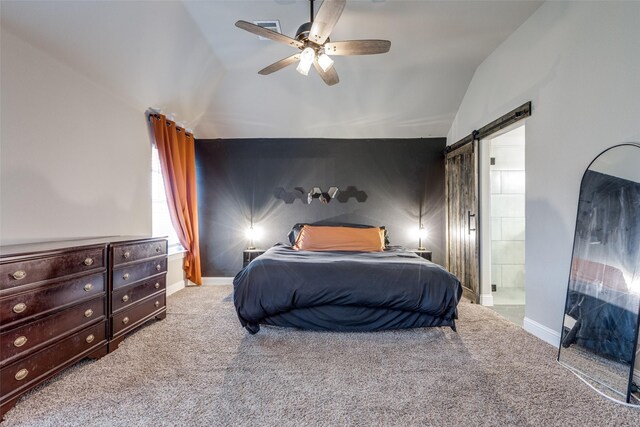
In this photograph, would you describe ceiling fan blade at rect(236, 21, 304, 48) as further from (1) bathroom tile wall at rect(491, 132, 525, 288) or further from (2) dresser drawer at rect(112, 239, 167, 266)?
(1) bathroom tile wall at rect(491, 132, 525, 288)

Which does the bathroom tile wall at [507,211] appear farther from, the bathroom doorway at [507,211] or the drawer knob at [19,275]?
the drawer knob at [19,275]

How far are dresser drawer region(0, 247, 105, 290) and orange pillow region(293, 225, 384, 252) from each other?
2.23 m

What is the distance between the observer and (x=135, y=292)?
2.53 meters

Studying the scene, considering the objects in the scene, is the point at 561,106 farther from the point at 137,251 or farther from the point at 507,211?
the point at 137,251

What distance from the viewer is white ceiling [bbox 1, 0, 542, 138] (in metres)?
2.35

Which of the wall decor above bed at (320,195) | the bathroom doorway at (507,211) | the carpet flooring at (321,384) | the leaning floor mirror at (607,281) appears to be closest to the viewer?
the carpet flooring at (321,384)

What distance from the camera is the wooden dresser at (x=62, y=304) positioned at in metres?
1.55

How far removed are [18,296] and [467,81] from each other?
4.70 m

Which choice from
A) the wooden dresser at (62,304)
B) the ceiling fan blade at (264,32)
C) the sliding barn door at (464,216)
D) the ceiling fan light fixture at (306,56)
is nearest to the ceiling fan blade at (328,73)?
the ceiling fan light fixture at (306,56)

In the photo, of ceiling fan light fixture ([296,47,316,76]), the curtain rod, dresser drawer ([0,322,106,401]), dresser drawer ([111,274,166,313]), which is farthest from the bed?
the curtain rod

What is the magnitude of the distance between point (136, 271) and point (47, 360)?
88 centimetres

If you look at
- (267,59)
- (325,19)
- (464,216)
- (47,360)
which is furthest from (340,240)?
(47,360)

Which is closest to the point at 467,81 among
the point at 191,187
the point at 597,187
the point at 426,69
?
the point at 426,69

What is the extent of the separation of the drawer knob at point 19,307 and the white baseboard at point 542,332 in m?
Result: 3.59
